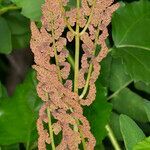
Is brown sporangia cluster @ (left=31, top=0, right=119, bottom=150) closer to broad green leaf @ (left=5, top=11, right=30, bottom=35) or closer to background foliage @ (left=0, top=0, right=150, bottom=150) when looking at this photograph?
background foliage @ (left=0, top=0, right=150, bottom=150)

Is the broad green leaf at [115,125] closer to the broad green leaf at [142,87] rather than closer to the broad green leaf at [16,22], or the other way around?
the broad green leaf at [142,87]

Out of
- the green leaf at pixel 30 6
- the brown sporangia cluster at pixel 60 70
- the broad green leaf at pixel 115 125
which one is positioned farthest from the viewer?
the broad green leaf at pixel 115 125

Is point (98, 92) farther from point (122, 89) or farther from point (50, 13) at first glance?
point (50, 13)

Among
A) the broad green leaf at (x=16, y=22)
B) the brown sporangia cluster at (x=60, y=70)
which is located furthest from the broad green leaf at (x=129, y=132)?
the broad green leaf at (x=16, y=22)

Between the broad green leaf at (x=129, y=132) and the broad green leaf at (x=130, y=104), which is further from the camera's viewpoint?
the broad green leaf at (x=130, y=104)

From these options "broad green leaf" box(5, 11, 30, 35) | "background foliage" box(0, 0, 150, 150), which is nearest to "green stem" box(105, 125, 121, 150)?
"background foliage" box(0, 0, 150, 150)

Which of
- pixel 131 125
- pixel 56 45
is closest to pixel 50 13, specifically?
pixel 56 45
